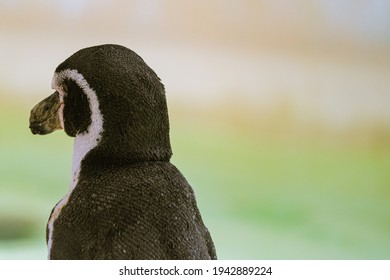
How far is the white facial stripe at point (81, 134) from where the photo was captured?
86 centimetres

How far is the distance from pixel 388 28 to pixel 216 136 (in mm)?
369

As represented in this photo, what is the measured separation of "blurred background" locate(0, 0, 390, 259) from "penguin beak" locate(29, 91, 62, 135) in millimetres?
112

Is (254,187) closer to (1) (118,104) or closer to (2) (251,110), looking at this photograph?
(2) (251,110)

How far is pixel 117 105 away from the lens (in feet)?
2.79

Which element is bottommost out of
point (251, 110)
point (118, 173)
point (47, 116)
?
point (118, 173)

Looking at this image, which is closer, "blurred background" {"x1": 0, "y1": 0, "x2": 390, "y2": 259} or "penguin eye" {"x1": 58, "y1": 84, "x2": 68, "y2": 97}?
"penguin eye" {"x1": 58, "y1": 84, "x2": 68, "y2": 97}

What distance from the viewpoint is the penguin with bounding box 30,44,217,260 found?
813 mm

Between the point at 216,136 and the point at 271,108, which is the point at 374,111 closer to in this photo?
the point at 271,108

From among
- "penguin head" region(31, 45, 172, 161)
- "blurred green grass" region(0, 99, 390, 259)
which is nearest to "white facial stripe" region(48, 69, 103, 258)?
"penguin head" region(31, 45, 172, 161)

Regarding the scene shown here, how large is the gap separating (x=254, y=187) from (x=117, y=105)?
345 mm

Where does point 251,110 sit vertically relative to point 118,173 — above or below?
above

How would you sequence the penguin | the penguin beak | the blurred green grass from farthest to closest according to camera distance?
the blurred green grass, the penguin beak, the penguin

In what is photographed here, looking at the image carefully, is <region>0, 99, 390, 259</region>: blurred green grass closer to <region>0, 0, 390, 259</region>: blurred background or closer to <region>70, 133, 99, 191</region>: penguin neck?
<region>0, 0, 390, 259</region>: blurred background

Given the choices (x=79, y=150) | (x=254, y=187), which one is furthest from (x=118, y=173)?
(x=254, y=187)
